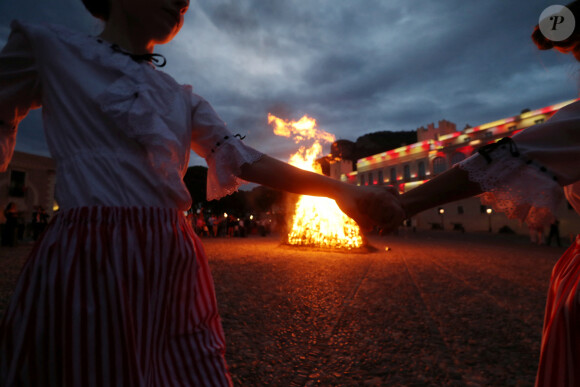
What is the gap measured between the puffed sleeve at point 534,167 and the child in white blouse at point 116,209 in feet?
2.60

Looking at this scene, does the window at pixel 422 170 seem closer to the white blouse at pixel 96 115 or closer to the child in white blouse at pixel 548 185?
the child in white blouse at pixel 548 185

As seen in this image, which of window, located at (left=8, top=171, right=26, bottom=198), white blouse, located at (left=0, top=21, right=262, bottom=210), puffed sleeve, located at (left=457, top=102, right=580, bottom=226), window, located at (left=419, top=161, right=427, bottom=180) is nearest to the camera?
white blouse, located at (left=0, top=21, right=262, bottom=210)

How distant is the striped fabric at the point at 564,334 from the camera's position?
1.13 meters

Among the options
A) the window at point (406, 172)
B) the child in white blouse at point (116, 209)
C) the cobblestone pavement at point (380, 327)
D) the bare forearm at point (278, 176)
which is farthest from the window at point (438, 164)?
the child in white blouse at point (116, 209)

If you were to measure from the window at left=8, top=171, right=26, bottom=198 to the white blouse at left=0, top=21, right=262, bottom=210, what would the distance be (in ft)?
102

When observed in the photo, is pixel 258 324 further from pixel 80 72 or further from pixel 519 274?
pixel 519 274

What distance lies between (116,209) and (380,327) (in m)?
3.45

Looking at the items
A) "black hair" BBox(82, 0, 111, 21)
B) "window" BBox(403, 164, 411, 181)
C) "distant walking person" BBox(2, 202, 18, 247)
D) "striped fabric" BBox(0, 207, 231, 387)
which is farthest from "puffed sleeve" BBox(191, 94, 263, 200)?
"window" BBox(403, 164, 411, 181)

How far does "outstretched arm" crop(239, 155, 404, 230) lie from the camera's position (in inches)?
51.3

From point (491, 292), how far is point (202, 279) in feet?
19.9

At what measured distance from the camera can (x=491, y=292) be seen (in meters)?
5.57

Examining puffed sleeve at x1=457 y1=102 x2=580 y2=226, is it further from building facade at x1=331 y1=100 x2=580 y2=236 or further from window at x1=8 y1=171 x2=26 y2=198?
window at x1=8 y1=171 x2=26 y2=198

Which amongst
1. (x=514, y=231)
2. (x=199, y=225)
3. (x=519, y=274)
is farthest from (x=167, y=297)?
(x=514, y=231)

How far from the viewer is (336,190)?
4.83ft
